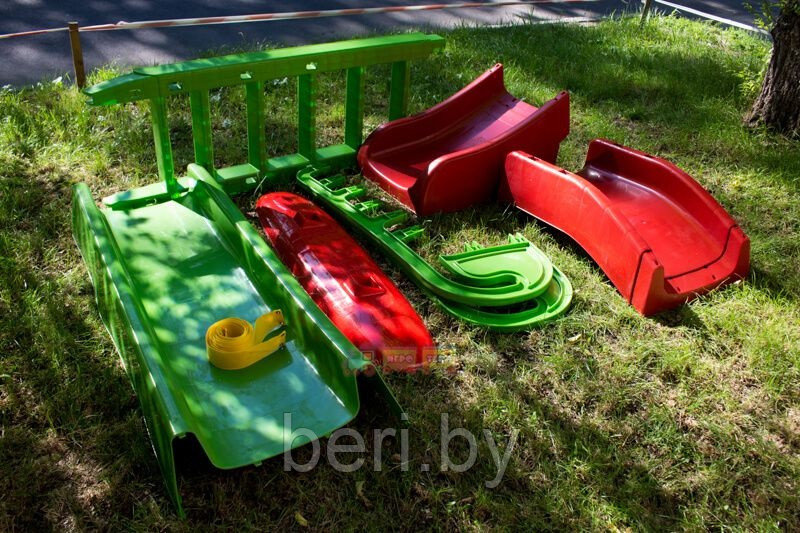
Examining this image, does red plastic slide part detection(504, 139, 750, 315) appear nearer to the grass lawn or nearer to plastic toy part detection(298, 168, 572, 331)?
the grass lawn

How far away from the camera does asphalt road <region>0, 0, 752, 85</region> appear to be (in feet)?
21.1

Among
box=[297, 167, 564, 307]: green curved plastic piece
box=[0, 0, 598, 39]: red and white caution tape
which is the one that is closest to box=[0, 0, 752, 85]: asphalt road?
box=[0, 0, 598, 39]: red and white caution tape

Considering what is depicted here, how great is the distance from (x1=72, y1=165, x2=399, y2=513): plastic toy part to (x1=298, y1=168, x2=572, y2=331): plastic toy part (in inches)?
29.1

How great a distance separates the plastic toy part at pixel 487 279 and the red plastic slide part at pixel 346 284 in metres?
0.19

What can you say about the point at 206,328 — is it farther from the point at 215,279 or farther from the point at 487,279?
the point at 487,279

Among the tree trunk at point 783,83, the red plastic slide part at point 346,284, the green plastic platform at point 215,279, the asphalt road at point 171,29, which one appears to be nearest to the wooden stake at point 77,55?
the asphalt road at point 171,29

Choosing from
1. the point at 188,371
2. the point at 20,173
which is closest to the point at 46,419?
the point at 188,371

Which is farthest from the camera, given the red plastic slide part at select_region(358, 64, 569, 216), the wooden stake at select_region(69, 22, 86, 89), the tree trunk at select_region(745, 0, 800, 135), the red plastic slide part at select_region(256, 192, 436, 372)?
the wooden stake at select_region(69, 22, 86, 89)

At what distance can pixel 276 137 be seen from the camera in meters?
5.10

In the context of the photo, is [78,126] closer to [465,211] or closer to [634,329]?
[465,211]

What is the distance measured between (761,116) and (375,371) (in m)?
4.11

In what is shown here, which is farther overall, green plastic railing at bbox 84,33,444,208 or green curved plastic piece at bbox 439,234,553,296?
green plastic railing at bbox 84,33,444,208

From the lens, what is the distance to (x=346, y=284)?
3404 millimetres

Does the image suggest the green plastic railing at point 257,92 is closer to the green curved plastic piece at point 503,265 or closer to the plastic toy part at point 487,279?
the plastic toy part at point 487,279
